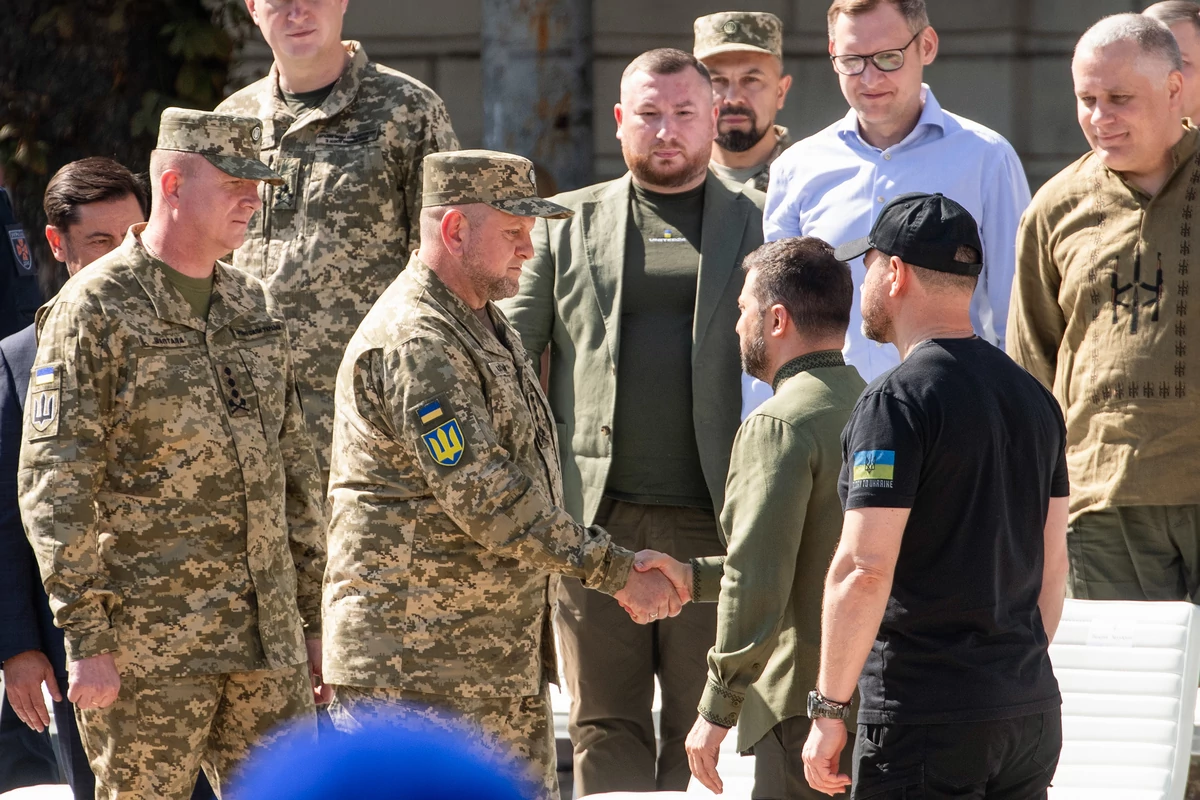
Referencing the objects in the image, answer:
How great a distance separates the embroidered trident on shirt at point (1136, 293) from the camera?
423cm

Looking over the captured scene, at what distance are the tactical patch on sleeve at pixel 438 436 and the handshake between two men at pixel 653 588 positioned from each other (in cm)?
53

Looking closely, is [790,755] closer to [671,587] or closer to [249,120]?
[671,587]

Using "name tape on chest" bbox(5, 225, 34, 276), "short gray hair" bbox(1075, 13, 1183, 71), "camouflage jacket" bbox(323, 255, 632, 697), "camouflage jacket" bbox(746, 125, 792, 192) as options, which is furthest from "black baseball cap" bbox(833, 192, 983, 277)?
"name tape on chest" bbox(5, 225, 34, 276)

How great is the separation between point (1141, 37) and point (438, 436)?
2167 mm

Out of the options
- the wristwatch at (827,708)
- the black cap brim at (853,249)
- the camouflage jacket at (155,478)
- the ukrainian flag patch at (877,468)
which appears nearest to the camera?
the ukrainian flag patch at (877,468)

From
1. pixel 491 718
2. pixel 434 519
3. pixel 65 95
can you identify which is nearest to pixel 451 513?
pixel 434 519

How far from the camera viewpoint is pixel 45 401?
11.5 ft

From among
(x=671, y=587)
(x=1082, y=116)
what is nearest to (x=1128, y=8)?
(x=1082, y=116)

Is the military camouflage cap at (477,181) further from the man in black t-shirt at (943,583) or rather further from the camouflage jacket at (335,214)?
the camouflage jacket at (335,214)

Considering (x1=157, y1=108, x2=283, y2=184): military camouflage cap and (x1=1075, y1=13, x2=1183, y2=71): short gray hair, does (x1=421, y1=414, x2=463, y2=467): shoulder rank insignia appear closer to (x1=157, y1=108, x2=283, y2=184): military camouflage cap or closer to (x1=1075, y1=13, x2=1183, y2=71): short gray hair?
(x1=157, y1=108, x2=283, y2=184): military camouflage cap

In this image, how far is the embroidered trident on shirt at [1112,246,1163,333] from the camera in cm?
423

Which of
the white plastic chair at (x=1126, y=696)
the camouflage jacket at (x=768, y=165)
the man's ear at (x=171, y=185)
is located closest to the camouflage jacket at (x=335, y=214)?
the man's ear at (x=171, y=185)

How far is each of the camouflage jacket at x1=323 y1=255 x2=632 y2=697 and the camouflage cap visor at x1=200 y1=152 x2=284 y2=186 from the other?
45cm

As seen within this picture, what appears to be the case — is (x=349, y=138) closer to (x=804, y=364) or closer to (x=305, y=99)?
(x=305, y=99)
